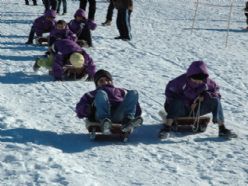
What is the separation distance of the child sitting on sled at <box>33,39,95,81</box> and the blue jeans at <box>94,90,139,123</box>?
3.40 meters

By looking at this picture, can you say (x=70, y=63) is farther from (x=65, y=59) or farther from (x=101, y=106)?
(x=101, y=106)

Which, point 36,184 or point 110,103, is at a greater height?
point 110,103

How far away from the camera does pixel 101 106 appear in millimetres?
6547

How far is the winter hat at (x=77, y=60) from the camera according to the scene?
995cm

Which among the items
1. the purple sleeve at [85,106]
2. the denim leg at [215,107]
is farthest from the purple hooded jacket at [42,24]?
the denim leg at [215,107]

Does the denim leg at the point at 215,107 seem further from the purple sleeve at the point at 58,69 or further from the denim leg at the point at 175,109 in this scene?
the purple sleeve at the point at 58,69

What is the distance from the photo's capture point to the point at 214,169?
19.1 feet

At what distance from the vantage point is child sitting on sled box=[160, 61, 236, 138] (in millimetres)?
6773

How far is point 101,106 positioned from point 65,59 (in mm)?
3895

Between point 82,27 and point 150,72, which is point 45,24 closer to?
point 82,27

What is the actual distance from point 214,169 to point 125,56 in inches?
286

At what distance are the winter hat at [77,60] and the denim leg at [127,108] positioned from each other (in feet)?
11.2

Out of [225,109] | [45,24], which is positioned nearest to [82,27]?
[45,24]

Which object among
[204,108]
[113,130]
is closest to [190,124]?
[204,108]
